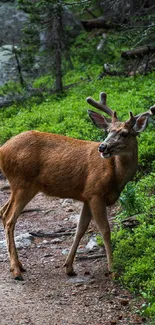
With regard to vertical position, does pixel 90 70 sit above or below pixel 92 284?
below

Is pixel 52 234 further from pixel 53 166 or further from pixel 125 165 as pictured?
pixel 125 165

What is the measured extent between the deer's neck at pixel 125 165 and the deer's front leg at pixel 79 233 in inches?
23.0

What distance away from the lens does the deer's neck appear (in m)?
8.19

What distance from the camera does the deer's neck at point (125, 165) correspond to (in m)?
8.19

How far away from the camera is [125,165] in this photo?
8.20 metres

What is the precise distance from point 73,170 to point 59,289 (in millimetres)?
1574

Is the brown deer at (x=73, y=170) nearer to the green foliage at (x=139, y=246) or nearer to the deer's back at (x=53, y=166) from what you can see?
the deer's back at (x=53, y=166)

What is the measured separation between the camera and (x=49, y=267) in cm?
845

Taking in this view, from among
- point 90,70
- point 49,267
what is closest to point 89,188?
point 49,267

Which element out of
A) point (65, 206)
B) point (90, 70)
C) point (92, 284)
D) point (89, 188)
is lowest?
point (90, 70)

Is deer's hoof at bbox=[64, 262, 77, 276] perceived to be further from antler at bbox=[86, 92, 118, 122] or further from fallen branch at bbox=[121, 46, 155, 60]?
fallen branch at bbox=[121, 46, 155, 60]

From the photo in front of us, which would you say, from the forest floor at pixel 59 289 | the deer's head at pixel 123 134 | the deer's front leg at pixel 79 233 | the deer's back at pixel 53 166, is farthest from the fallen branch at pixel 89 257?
the deer's head at pixel 123 134

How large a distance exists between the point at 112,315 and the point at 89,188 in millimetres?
1844

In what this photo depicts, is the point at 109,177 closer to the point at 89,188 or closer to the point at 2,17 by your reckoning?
the point at 89,188
